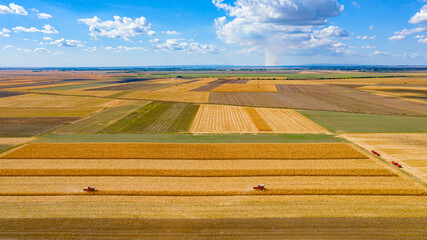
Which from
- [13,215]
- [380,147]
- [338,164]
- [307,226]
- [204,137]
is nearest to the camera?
[307,226]

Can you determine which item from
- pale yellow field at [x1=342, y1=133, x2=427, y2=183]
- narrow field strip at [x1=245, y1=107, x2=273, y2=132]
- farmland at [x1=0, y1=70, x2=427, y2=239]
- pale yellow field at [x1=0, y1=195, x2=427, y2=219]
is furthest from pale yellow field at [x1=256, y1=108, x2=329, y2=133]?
pale yellow field at [x1=0, y1=195, x2=427, y2=219]

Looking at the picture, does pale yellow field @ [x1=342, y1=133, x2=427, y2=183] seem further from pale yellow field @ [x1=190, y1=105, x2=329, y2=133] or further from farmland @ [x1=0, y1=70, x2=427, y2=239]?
pale yellow field @ [x1=190, y1=105, x2=329, y2=133]

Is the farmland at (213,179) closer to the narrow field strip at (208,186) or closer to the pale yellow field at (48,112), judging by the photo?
the narrow field strip at (208,186)

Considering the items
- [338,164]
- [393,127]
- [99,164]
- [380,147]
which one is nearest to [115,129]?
[99,164]

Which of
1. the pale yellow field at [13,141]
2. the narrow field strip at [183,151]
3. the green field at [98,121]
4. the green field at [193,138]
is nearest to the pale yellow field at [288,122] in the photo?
the green field at [193,138]

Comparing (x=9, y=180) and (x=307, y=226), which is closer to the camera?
(x=307, y=226)

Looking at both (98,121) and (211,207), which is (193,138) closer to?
(211,207)

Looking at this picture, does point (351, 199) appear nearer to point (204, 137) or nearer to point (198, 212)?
point (198, 212)
